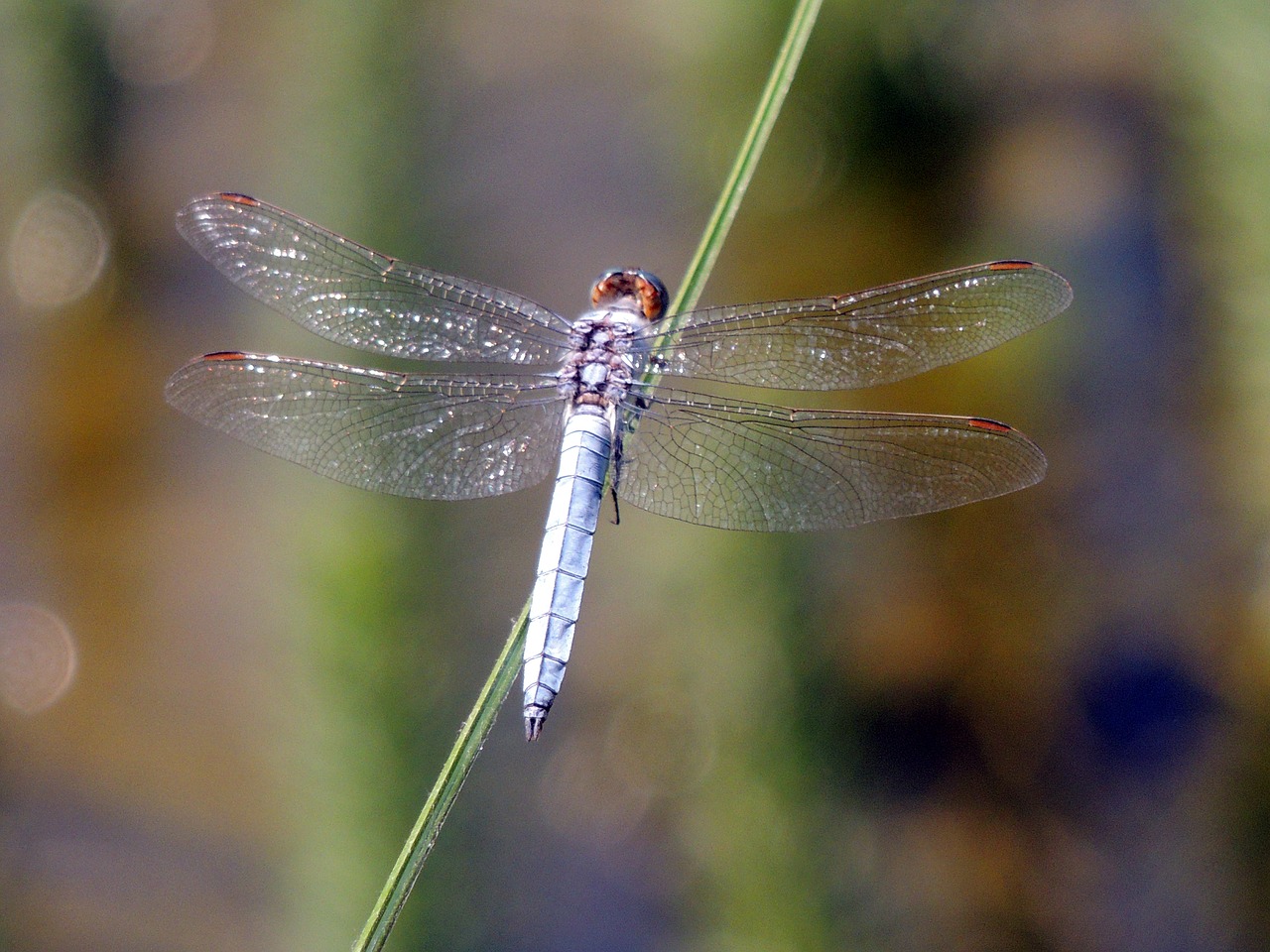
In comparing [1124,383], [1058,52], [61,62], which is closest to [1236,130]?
[1124,383]

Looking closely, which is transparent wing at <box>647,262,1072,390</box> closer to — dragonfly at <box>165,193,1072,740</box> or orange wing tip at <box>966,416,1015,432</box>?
dragonfly at <box>165,193,1072,740</box>

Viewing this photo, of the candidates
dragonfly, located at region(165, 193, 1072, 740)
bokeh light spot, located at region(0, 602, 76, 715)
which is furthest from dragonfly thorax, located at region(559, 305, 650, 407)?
bokeh light spot, located at region(0, 602, 76, 715)

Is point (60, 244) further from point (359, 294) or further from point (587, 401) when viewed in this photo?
point (587, 401)

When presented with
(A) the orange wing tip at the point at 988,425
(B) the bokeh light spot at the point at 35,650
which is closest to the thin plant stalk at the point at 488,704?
(A) the orange wing tip at the point at 988,425

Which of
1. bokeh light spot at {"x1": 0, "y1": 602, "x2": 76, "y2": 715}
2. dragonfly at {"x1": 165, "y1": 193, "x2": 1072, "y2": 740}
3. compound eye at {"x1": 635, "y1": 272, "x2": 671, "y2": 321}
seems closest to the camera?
dragonfly at {"x1": 165, "y1": 193, "x2": 1072, "y2": 740}

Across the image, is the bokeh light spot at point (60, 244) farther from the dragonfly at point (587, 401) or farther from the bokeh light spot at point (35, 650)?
the dragonfly at point (587, 401)
